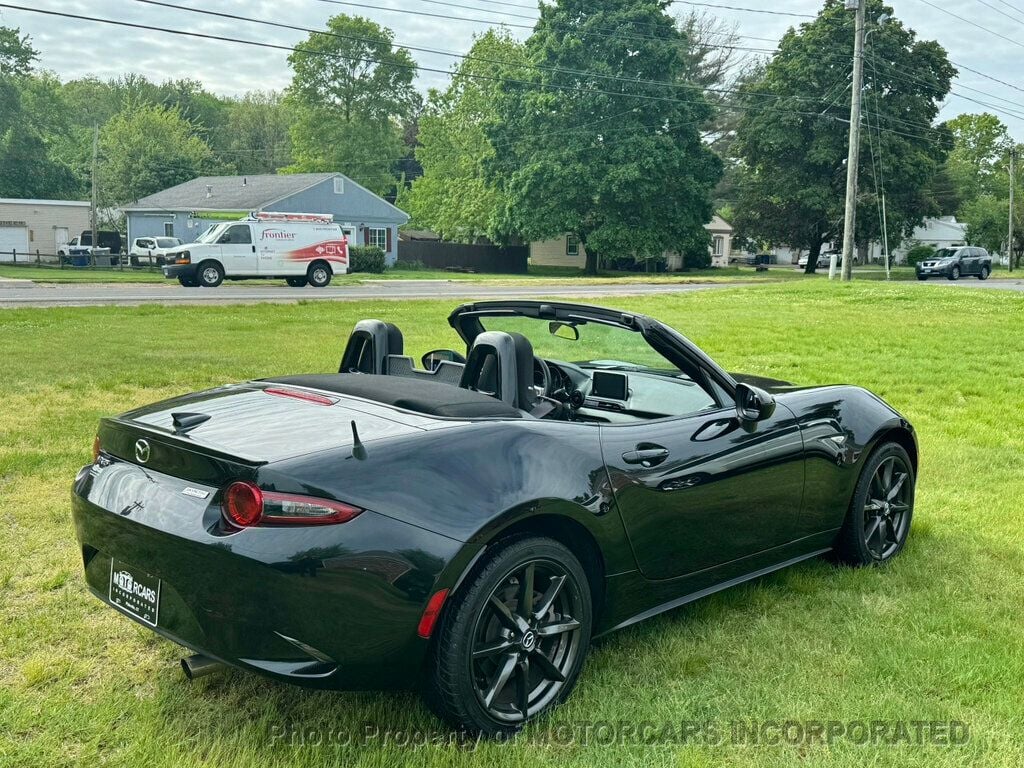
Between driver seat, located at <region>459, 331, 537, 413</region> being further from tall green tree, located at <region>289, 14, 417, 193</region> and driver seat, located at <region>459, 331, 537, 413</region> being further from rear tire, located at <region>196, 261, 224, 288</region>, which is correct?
tall green tree, located at <region>289, 14, 417, 193</region>

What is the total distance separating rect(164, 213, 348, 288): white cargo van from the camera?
29.0 metres

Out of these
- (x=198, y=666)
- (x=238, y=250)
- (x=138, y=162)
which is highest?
(x=138, y=162)

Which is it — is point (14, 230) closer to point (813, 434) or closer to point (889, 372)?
point (889, 372)

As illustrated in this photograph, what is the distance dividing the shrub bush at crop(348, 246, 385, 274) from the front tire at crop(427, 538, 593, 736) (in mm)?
40446

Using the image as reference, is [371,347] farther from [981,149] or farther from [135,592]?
[981,149]

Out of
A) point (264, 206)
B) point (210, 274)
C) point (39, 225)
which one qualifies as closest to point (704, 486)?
point (210, 274)

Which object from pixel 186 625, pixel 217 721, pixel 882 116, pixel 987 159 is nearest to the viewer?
pixel 186 625

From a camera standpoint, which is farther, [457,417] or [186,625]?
[457,417]

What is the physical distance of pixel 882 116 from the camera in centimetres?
4678

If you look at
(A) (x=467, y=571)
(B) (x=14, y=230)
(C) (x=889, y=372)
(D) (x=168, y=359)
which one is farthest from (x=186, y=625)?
(B) (x=14, y=230)

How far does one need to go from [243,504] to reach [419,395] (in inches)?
31.9

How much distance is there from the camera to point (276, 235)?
30281 millimetres

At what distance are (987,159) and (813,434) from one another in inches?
3631

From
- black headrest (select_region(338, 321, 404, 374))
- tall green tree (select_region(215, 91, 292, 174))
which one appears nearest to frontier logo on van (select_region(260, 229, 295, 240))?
black headrest (select_region(338, 321, 404, 374))
